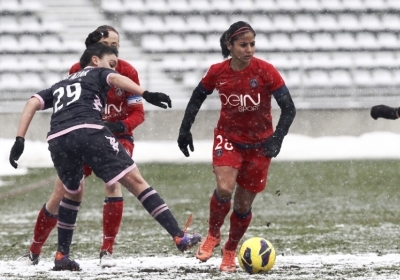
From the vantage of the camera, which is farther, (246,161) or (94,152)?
(246,161)

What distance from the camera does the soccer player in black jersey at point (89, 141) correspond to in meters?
5.96

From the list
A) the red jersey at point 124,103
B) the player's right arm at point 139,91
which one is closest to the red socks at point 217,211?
the red jersey at point 124,103

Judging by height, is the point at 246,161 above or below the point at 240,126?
below

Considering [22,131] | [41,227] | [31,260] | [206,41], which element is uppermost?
[206,41]

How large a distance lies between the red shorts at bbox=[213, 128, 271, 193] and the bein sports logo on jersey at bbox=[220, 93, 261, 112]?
284 millimetres

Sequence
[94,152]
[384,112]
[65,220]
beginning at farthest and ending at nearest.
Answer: [65,220] → [94,152] → [384,112]

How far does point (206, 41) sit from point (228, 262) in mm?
20309

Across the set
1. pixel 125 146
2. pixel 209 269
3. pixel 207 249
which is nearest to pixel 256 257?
pixel 209 269

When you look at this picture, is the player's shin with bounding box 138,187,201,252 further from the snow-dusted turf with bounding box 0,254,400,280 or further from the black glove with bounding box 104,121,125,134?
the black glove with bounding box 104,121,125,134

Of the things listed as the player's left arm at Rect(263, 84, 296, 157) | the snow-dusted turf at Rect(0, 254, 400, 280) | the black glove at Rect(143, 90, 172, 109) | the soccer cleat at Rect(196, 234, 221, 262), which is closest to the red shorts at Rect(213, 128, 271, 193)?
the player's left arm at Rect(263, 84, 296, 157)

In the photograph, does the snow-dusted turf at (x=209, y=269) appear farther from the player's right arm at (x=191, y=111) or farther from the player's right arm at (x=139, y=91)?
the player's right arm at (x=139, y=91)

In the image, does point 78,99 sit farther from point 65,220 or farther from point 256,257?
point 256,257

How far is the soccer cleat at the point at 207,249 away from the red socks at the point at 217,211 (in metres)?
0.05

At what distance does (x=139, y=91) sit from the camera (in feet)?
19.2
